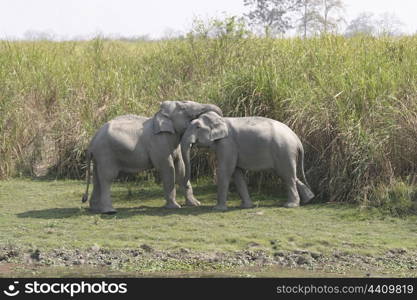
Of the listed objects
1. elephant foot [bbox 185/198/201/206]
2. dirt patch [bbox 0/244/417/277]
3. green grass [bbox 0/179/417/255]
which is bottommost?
dirt patch [bbox 0/244/417/277]

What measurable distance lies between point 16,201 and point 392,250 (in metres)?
4.83

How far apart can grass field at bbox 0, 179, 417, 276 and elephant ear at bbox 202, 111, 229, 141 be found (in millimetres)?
862

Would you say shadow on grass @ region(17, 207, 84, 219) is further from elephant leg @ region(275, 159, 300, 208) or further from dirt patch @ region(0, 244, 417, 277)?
elephant leg @ region(275, 159, 300, 208)

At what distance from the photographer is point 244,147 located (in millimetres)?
10336

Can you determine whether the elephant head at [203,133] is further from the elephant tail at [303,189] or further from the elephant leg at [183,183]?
the elephant tail at [303,189]

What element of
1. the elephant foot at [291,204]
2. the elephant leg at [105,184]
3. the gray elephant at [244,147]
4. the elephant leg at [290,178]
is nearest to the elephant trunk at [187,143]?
the gray elephant at [244,147]

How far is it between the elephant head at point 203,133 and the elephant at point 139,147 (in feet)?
0.60

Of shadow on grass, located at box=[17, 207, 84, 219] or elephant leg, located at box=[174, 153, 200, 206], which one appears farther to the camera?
elephant leg, located at box=[174, 153, 200, 206]

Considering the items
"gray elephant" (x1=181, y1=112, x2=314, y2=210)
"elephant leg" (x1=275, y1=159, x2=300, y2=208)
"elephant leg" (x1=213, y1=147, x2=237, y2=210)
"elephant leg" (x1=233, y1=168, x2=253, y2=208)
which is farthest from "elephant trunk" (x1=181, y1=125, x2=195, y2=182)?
"elephant leg" (x1=275, y1=159, x2=300, y2=208)

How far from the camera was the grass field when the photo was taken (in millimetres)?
8227

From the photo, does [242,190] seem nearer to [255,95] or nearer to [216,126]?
[216,126]

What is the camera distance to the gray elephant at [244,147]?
10.3 metres

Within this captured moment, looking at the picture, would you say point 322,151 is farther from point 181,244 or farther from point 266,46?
point 266,46

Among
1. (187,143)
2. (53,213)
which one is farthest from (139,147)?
(53,213)
